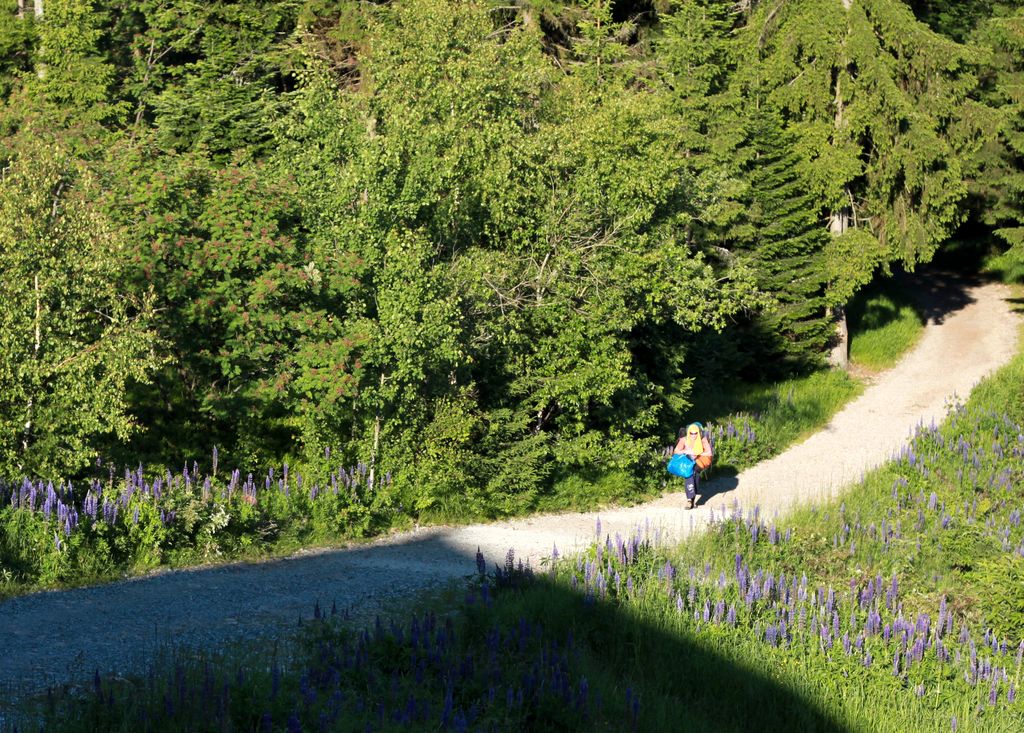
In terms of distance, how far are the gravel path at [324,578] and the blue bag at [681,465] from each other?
0.53 metres

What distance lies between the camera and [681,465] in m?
15.6

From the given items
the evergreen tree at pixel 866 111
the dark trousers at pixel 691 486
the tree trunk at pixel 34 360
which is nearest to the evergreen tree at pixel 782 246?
the evergreen tree at pixel 866 111

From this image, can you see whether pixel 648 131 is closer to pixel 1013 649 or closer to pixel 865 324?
pixel 1013 649

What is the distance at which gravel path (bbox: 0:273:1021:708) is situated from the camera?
9039mm

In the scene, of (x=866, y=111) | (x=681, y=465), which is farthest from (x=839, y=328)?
(x=681, y=465)

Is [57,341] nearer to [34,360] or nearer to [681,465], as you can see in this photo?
[34,360]

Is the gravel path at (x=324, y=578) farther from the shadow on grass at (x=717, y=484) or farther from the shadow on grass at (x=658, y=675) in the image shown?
the shadow on grass at (x=658, y=675)

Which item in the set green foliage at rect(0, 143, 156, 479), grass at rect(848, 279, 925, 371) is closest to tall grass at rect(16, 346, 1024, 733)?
green foliage at rect(0, 143, 156, 479)

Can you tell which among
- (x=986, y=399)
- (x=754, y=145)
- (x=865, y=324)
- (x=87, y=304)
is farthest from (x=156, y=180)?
(x=865, y=324)

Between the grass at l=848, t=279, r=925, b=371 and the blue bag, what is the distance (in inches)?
428

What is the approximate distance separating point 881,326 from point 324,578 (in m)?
19.2

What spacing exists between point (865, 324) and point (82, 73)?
57.1ft

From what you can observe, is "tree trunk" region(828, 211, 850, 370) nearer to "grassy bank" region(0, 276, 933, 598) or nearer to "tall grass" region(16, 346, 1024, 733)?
"grassy bank" region(0, 276, 933, 598)

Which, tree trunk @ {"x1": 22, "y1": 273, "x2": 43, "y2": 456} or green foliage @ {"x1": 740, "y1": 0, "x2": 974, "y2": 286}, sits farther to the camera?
green foliage @ {"x1": 740, "y1": 0, "x2": 974, "y2": 286}
